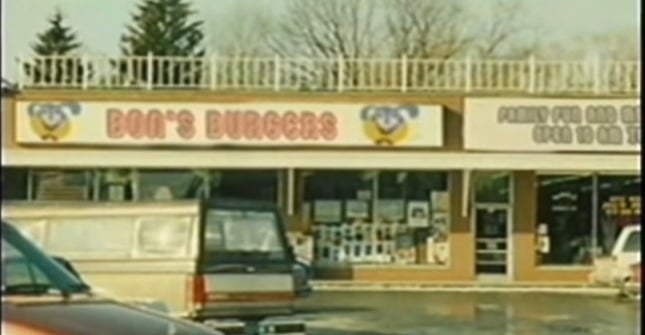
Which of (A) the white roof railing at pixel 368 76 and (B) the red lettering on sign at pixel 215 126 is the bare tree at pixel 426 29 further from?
(B) the red lettering on sign at pixel 215 126

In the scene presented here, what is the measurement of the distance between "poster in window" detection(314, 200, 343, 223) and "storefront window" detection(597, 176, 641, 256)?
19.7 feet

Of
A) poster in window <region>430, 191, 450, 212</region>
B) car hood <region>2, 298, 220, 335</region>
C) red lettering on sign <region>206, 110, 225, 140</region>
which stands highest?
red lettering on sign <region>206, 110, 225, 140</region>

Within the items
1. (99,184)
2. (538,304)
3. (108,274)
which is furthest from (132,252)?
(99,184)

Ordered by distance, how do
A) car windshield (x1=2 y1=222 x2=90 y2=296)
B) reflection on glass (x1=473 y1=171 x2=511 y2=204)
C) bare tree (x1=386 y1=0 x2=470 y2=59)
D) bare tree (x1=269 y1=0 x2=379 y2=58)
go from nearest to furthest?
1. car windshield (x1=2 y1=222 x2=90 y2=296)
2. bare tree (x1=386 y1=0 x2=470 y2=59)
3. bare tree (x1=269 y1=0 x2=379 y2=58)
4. reflection on glass (x1=473 y1=171 x2=511 y2=204)

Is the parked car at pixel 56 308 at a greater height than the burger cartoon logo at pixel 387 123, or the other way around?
the burger cartoon logo at pixel 387 123

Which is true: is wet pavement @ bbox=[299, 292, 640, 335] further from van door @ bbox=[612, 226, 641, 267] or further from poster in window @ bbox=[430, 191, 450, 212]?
poster in window @ bbox=[430, 191, 450, 212]

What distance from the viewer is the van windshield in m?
14.5

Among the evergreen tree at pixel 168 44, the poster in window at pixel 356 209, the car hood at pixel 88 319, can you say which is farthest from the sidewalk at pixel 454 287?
the car hood at pixel 88 319

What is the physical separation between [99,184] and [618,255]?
1185cm

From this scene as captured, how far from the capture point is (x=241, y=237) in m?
14.8

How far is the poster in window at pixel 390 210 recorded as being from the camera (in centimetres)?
3703

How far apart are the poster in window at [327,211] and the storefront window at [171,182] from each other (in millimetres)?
2863

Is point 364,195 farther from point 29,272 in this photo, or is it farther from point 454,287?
point 29,272

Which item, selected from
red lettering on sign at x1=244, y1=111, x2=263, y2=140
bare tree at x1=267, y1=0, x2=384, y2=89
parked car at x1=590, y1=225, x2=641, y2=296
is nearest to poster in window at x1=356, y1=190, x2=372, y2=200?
bare tree at x1=267, y1=0, x2=384, y2=89
